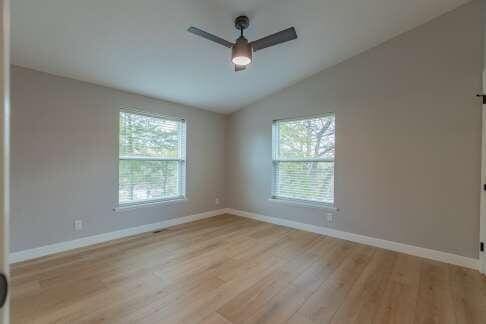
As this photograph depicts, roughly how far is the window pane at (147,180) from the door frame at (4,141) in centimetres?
355

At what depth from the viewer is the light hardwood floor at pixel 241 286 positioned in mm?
1900

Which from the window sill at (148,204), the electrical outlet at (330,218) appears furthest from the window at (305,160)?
the window sill at (148,204)

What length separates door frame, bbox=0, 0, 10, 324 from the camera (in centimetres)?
43

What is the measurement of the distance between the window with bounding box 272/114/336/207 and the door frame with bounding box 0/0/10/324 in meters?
3.95

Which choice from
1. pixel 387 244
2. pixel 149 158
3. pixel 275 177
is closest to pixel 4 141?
pixel 149 158

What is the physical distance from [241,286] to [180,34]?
9.13ft

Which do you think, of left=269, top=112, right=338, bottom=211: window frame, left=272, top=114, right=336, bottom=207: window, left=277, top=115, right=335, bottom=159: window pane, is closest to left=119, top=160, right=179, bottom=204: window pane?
left=269, top=112, right=338, bottom=211: window frame

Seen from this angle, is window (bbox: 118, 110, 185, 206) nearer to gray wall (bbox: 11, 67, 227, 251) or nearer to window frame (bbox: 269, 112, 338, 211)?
gray wall (bbox: 11, 67, 227, 251)

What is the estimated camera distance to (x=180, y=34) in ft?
8.77

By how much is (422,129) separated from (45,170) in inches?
192

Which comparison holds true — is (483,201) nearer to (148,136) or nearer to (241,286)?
(241,286)

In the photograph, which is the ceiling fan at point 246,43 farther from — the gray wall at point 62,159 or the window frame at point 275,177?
the gray wall at point 62,159

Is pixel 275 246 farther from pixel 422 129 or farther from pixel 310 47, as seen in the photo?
pixel 310 47

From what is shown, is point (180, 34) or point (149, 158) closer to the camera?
point (180, 34)
